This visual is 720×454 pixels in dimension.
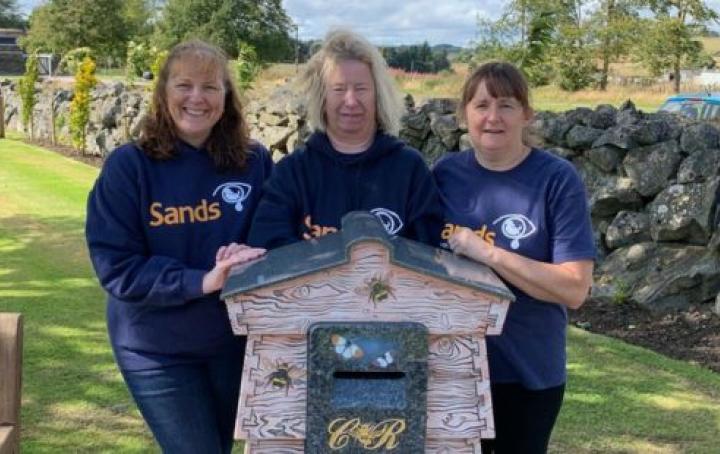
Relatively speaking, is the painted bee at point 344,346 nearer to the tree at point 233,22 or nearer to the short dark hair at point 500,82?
the short dark hair at point 500,82

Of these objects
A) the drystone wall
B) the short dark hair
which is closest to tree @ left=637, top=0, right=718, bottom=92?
the drystone wall

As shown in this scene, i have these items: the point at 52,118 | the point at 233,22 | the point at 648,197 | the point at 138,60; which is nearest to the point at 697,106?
the point at 648,197

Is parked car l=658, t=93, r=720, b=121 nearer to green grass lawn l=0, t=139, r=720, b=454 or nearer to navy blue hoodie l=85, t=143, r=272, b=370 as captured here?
green grass lawn l=0, t=139, r=720, b=454

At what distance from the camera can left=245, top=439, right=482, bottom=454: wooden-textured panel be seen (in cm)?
208

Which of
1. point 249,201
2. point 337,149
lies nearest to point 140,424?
point 249,201

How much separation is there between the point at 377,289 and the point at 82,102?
609 inches

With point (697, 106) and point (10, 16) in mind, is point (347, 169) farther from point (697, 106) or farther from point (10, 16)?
point (10, 16)

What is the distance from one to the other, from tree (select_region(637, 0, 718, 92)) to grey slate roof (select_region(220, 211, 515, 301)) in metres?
29.7

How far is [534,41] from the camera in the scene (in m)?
10.3

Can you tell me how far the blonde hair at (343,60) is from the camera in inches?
93.6

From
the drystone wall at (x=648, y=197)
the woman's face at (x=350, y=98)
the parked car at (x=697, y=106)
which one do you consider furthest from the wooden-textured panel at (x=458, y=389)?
the parked car at (x=697, y=106)

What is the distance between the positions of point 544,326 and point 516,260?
→ 329mm

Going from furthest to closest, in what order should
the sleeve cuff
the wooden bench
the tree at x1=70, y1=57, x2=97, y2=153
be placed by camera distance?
the tree at x1=70, y1=57, x2=97, y2=153
the wooden bench
the sleeve cuff

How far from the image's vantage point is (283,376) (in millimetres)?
2043
